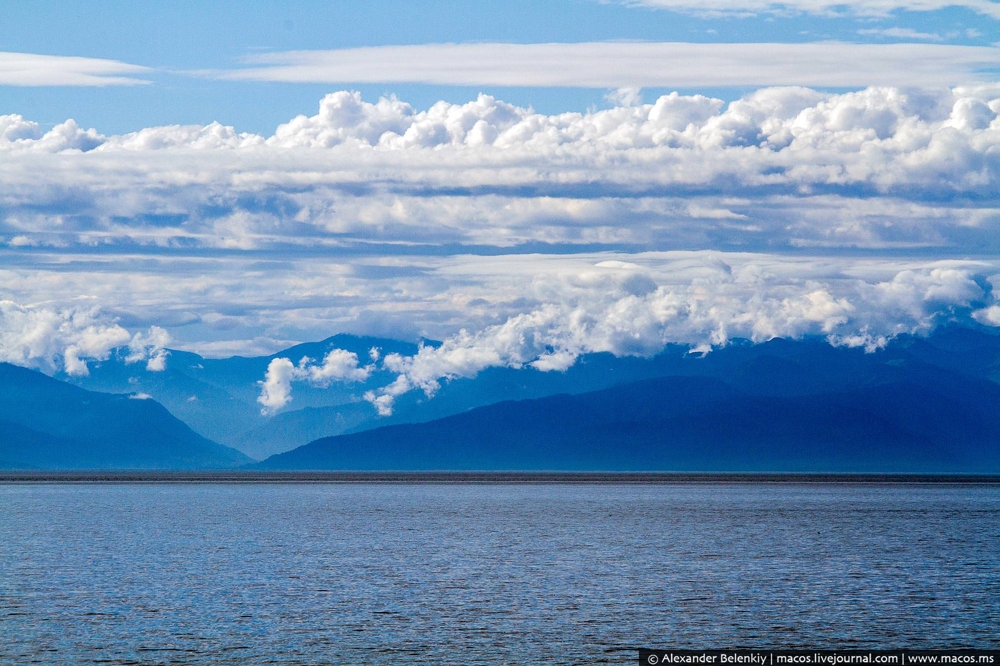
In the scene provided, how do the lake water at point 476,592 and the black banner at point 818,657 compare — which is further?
the lake water at point 476,592

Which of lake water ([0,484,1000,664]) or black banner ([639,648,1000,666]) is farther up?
lake water ([0,484,1000,664])

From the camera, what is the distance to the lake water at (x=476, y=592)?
5975 centimetres

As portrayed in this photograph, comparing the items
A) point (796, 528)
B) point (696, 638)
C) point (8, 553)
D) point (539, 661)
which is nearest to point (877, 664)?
point (696, 638)

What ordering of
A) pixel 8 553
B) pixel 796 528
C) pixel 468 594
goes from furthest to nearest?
pixel 796 528, pixel 8 553, pixel 468 594

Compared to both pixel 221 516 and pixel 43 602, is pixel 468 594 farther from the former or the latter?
pixel 221 516

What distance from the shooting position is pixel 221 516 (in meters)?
174

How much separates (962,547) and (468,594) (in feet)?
194

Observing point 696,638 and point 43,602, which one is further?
point 43,602

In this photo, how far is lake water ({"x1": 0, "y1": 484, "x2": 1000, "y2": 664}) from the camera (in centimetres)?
5975

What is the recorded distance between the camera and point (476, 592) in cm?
7869

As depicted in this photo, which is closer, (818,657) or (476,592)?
(818,657)

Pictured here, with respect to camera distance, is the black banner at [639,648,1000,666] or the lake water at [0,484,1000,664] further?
the lake water at [0,484,1000,664]

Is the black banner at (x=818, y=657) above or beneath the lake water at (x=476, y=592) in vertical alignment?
beneath

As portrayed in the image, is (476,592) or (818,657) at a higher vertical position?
(476,592)
